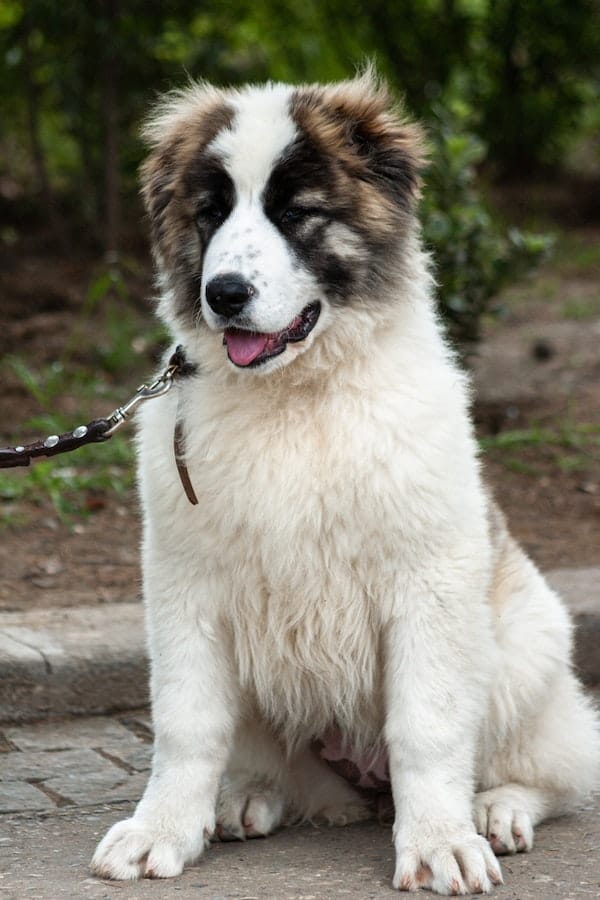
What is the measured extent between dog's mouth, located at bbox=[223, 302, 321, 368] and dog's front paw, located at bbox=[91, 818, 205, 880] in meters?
1.22

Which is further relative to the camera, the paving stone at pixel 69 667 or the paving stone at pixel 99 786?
the paving stone at pixel 69 667

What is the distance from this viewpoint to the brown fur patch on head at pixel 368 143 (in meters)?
3.66

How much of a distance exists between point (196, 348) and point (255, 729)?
109 cm

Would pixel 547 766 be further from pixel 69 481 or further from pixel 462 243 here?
pixel 462 243

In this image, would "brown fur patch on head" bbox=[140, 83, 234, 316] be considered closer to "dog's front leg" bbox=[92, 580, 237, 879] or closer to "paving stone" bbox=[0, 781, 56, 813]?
"dog's front leg" bbox=[92, 580, 237, 879]

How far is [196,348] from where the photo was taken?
375 cm

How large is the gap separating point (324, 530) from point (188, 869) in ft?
3.06

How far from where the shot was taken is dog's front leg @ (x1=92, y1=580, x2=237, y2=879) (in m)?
3.46

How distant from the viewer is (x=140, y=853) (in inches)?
134

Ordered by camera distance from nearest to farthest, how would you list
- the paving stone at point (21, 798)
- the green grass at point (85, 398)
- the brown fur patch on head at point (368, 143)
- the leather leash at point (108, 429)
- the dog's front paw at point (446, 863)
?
the dog's front paw at point (446, 863)
the brown fur patch on head at point (368, 143)
the leather leash at point (108, 429)
the paving stone at point (21, 798)
the green grass at point (85, 398)

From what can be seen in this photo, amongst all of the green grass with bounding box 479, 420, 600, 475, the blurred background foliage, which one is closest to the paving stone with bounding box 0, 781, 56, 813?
the green grass with bounding box 479, 420, 600, 475

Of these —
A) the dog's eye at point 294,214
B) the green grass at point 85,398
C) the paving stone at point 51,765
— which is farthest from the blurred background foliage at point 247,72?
the dog's eye at point 294,214

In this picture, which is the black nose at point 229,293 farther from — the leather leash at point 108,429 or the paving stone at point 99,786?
the paving stone at point 99,786

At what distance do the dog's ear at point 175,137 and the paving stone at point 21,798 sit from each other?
170 centimetres
